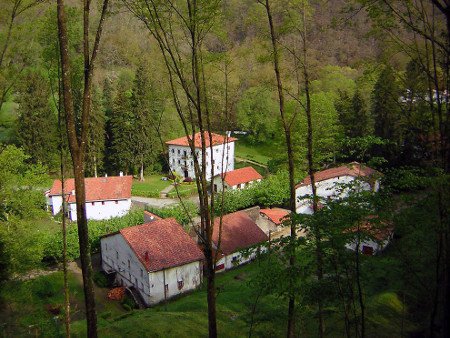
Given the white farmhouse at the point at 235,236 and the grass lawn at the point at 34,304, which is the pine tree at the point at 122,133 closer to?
the white farmhouse at the point at 235,236

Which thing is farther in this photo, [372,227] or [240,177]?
[240,177]

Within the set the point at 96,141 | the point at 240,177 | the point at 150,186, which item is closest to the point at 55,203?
the point at 96,141

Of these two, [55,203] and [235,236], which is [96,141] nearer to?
[55,203]

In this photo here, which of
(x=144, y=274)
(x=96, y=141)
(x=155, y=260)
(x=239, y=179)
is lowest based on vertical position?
(x=144, y=274)

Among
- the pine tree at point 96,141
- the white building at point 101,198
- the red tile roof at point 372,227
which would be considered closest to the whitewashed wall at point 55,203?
the white building at point 101,198

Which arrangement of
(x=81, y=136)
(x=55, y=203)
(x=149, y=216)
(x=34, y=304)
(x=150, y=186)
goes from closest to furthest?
(x=81, y=136) < (x=34, y=304) < (x=149, y=216) < (x=55, y=203) < (x=150, y=186)

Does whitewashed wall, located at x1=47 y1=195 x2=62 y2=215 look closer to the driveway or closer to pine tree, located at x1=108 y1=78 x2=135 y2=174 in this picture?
the driveway

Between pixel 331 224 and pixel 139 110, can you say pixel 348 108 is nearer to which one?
pixel 139 110
